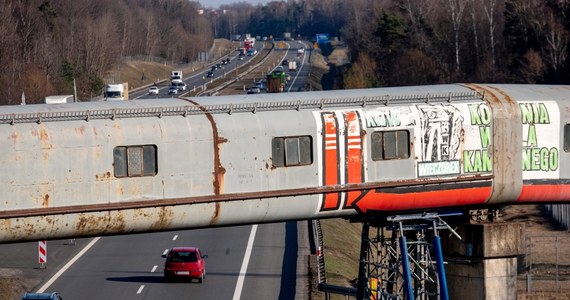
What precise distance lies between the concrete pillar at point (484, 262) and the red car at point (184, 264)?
14.9 metres

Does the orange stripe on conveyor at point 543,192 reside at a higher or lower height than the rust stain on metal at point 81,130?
lower

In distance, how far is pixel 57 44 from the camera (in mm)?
110000

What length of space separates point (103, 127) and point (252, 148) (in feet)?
8.49

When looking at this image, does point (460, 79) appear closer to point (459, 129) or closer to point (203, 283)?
point (203, 283)

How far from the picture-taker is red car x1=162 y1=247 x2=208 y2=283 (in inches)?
1494

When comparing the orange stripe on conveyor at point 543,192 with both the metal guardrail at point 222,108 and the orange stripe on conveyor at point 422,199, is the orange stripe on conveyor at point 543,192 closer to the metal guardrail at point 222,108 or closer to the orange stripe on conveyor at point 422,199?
the orange stripe on conveyor at point 422,199

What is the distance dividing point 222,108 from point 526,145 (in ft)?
19.7

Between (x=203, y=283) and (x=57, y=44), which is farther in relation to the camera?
(x=57, y=44)

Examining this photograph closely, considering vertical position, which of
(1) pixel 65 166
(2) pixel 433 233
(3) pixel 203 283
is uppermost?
(1) pixel 65 166

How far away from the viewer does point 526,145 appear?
23203mm

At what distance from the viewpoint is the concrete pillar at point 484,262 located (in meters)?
23.5

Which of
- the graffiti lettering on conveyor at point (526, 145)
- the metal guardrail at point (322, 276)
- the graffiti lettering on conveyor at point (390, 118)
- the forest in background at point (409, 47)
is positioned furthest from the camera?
the forest in background at point (409, 47)

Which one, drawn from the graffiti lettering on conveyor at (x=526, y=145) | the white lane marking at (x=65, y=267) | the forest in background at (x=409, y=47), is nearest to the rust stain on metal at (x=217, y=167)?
the graffiti lettering on conveyor at (x=526, y=145)

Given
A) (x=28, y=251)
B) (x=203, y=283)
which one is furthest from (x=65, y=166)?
(x=28, y=251)
